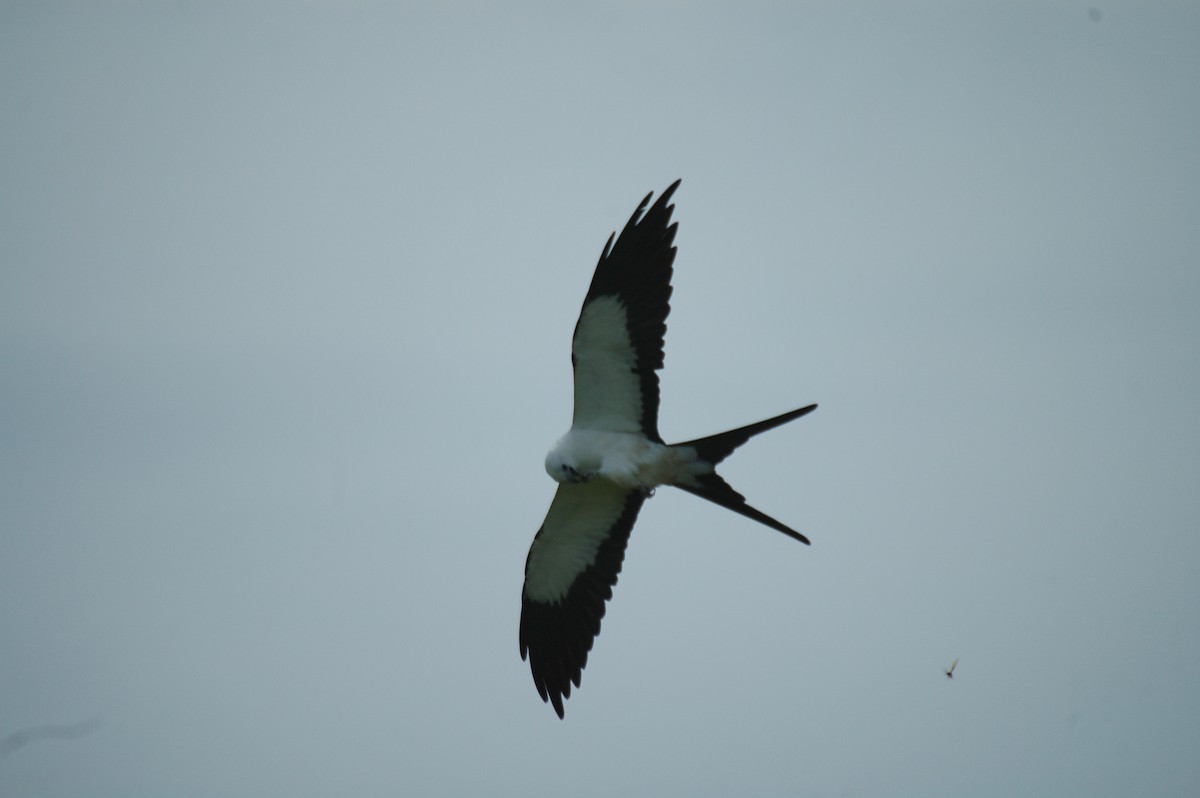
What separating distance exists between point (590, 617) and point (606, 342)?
107 inches

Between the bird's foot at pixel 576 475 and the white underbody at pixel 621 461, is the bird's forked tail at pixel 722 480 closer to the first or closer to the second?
the white underbody at pixel 621 461

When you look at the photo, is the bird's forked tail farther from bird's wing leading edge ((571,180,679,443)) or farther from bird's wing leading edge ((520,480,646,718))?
bird's wing leading edge ((520,480,646,718))

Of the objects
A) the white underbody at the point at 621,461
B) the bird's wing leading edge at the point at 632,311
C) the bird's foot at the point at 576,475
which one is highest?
the bird's wing leading edge at the point at 632,311

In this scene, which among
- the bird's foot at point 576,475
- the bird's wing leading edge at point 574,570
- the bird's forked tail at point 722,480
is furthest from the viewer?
the bird's wing leading edge at point 574,570

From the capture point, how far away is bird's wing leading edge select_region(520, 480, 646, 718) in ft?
31.9

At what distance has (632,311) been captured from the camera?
862 cm

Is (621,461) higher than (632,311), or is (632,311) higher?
(632,311)

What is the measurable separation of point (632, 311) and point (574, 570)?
276 cm

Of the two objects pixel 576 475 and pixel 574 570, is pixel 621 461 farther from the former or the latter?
pixel 574 570

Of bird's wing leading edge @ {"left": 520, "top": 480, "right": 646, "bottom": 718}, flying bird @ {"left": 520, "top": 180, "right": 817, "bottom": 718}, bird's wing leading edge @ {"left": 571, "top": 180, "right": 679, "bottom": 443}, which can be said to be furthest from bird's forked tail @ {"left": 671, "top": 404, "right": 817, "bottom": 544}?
bird's wing leading edge @ {"left": 520, "top": 480, "right": 646, "bottom": 718}

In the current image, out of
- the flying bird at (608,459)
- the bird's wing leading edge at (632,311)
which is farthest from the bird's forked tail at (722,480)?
the bird's wing leading edge at (632,311)

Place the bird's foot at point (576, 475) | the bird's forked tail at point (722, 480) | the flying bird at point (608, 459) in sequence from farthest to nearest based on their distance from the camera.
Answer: the bird's foot at point (576, 475) < the flying bird at point (608, 459) < the bird's forked tail at point (722, 480)

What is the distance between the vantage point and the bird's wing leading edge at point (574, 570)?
972 cm

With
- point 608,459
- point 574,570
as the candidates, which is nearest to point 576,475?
point 608,459
